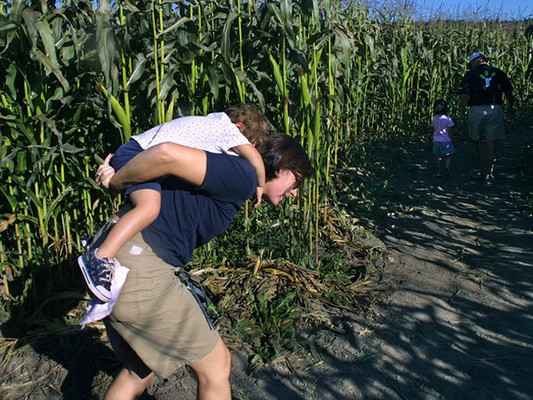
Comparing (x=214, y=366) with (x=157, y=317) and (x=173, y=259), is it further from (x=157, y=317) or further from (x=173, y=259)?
(x=173, y=259)

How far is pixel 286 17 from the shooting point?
361 centimetres

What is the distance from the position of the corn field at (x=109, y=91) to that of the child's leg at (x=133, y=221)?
4.45 feet

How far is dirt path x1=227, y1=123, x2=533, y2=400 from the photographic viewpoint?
295cm

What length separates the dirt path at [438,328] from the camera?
116 inches

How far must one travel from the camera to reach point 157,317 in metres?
2.01

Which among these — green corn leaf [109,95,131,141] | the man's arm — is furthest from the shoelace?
green corn leaf [109,95,131,141]

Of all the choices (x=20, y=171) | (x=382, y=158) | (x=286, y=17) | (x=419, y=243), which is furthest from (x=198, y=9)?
(x=382, y=158)

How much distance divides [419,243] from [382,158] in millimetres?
3255

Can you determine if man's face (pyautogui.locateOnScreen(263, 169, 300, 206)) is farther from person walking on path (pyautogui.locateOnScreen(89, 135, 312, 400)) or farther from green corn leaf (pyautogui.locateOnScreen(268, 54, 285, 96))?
green corn leaf (pyautogui.locateOnScreen(268, 54, 285, 96))

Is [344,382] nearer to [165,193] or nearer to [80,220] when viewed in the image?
[165,193]

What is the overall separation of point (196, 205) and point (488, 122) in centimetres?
649

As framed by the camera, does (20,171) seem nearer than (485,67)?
Yes

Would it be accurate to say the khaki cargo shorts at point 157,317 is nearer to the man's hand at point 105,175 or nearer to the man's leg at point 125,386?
the man's leg at point 125,386

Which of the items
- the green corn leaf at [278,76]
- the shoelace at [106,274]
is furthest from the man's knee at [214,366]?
the green corn leaf at [278,76]
